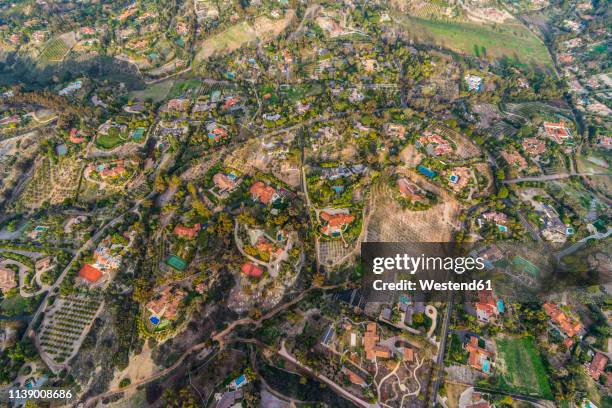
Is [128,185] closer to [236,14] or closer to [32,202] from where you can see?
[32,202]

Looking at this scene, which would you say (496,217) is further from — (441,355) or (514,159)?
(441,355)

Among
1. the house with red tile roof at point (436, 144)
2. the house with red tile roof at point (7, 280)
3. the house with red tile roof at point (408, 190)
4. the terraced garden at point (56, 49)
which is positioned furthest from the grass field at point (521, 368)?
the terraced garden at point (56, 49)

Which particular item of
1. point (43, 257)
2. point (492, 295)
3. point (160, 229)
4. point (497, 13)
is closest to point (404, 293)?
point (492, 295)

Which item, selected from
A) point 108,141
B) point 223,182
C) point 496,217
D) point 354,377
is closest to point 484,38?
point 496,217

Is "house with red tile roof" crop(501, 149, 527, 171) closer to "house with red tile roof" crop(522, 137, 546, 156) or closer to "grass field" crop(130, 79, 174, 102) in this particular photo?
"house with red tile roof" crop(522, 137, 546, 156)

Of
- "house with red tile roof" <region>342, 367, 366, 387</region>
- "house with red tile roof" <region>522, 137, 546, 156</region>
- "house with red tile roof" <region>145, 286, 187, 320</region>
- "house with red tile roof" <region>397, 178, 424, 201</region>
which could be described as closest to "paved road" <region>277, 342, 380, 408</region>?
"house with red tile roof" <region>342, 367, 366, 387</region>
